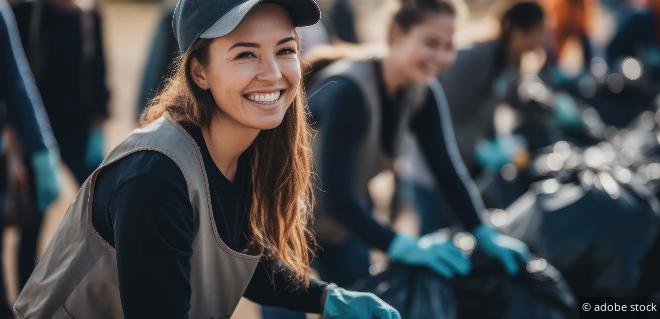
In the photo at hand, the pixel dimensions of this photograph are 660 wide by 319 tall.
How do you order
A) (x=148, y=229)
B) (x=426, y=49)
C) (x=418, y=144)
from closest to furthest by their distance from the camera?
(x=148, y=229)
(x=426, y=49)
(x=418, y=144)

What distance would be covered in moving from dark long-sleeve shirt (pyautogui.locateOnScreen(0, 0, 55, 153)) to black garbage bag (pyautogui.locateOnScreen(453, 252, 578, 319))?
1.38m

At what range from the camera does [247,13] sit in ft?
5.26

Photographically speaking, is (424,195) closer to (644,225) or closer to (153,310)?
(644,225)

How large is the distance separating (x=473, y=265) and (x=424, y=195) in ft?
3.26

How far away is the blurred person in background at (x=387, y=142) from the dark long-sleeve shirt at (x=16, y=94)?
0.90m

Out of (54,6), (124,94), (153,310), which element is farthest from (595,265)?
(124,94)

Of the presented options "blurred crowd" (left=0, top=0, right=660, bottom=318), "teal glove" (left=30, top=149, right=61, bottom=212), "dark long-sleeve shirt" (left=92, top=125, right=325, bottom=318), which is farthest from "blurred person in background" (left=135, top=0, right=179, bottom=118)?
"dark long-sleeve shirt" (left=92, top=125, right=325, bottom=318)

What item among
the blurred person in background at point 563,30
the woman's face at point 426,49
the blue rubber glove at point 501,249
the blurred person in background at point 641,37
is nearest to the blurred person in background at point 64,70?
the woman's face at point 426,49

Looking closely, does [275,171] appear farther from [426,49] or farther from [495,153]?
[495,153]

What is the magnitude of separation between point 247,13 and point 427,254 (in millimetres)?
1079

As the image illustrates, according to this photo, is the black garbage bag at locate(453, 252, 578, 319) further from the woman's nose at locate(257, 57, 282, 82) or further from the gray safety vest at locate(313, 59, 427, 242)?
the woman's nose at locate(257, 57, 282, 82)

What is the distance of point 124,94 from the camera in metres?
8.21

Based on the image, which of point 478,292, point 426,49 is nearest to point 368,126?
point 426,49

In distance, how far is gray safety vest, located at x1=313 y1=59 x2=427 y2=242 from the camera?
2617mm
